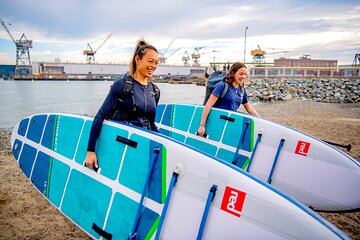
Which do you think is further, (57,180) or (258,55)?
Answer: (258,55)

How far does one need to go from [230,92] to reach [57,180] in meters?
2.57

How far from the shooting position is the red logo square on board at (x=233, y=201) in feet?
6.01

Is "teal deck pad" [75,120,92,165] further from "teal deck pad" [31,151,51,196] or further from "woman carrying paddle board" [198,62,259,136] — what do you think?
"woman carrying paddle board" [198,62,259,136]

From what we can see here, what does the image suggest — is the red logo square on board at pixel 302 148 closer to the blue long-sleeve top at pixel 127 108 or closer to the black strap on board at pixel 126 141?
the blue long-sleeve top at pixel 127 108

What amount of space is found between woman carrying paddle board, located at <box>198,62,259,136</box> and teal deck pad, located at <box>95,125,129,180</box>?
164 centimetres

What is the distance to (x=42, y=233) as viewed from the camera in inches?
118

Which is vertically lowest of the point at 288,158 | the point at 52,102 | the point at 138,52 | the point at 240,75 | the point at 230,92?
the point at 52,102

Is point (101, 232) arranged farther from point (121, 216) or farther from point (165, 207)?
point (165, 207)

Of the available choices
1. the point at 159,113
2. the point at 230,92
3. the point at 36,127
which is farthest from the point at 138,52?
the point at 159,113

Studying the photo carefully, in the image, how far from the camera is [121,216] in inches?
91.2

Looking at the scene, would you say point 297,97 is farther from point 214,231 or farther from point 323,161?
point 214,231

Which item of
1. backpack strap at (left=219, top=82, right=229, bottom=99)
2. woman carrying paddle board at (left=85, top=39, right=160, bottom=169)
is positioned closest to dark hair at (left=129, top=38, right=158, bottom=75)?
woman carrying paddle board at (left=85, top=39, right=160, bottom=169)

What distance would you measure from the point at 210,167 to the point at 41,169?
2.37 m

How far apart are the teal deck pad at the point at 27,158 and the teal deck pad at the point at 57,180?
0.52m
